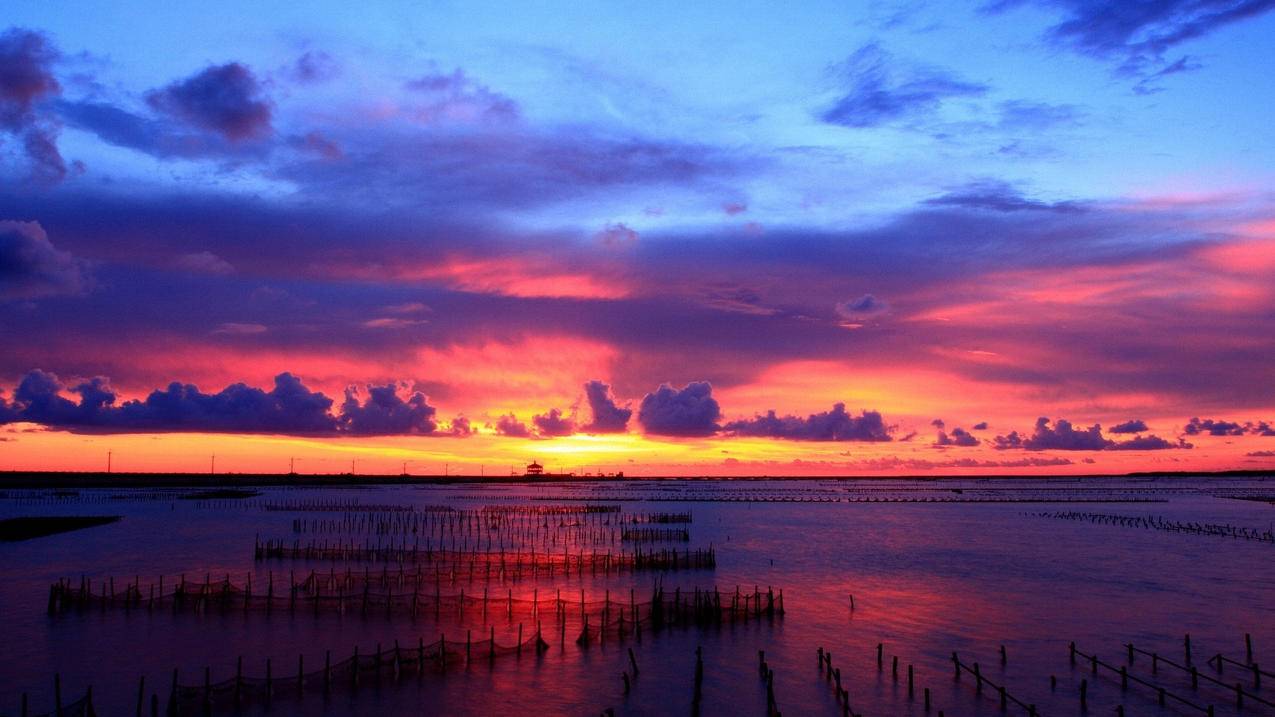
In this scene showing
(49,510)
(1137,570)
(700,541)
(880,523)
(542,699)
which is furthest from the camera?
(49,510)

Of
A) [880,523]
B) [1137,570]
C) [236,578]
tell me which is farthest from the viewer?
[880,523]

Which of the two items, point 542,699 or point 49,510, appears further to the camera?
point 49,510

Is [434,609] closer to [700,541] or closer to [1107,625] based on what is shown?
[1107,625]

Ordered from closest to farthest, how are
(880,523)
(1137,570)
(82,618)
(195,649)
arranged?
(195,649), (82,618), (1137,570), (880,523)

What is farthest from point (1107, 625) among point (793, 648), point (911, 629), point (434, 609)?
point (434, 609)

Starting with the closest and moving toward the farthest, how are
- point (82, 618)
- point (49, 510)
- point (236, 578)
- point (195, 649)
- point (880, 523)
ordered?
point (195, 649) < point (82, 618) < point (236, 578) < point (880, 523) < point (49, 510)

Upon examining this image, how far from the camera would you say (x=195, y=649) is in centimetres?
3416

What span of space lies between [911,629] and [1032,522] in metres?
77.6

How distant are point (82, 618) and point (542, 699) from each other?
23.9m

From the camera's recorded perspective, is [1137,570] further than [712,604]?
Yes

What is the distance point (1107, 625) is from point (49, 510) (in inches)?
4922

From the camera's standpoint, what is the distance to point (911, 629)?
131ft

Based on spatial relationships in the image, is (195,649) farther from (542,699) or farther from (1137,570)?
(1137,570)

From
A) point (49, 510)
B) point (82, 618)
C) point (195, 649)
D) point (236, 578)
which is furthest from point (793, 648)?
point (49, 510)
